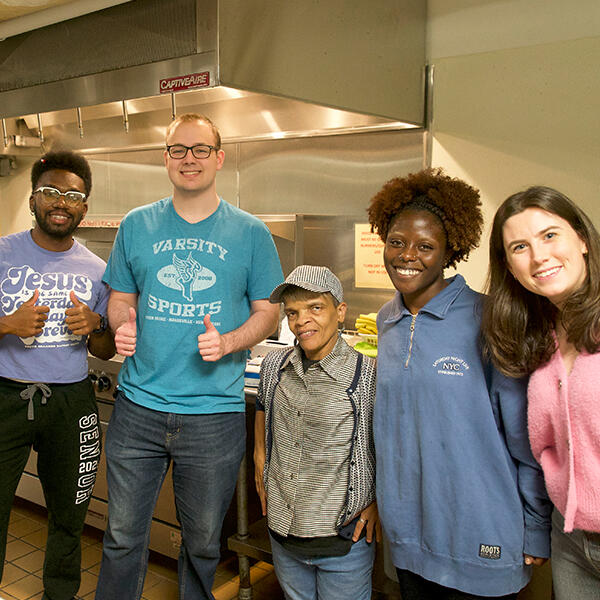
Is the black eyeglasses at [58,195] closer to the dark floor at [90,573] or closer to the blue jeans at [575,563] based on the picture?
the dark floor at [90,573]


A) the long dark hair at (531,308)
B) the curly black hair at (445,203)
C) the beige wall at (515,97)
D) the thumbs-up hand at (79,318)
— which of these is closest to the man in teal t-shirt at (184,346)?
the thumbs-up hand at (79,318)

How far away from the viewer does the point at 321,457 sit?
1.55 m

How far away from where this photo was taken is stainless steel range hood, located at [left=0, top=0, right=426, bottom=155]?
1.81 meters

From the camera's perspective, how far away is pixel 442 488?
1.38 metres

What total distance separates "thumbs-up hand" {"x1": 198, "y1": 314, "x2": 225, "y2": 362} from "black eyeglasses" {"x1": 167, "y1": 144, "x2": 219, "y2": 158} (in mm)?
449

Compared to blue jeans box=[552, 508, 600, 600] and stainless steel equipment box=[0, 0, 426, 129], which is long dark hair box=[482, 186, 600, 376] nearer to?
blue jeans box=[552, 508, 600, 600]

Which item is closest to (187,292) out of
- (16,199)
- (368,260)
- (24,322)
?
(24,322)

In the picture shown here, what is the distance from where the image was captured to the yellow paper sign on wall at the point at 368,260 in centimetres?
269

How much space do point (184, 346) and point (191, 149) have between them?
54cm

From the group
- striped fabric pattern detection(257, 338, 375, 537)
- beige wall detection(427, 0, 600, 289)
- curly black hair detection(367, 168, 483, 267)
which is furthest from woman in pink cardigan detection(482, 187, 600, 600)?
beige wall detection(427, 0, 600, 289)

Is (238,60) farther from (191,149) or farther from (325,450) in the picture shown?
(325,450)

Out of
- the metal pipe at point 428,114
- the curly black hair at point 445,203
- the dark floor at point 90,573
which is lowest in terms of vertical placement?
the dark floor at point 90,573

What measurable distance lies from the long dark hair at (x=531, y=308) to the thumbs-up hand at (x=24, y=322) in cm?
126

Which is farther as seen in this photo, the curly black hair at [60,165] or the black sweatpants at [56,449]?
the curly black hair at [60,165]
